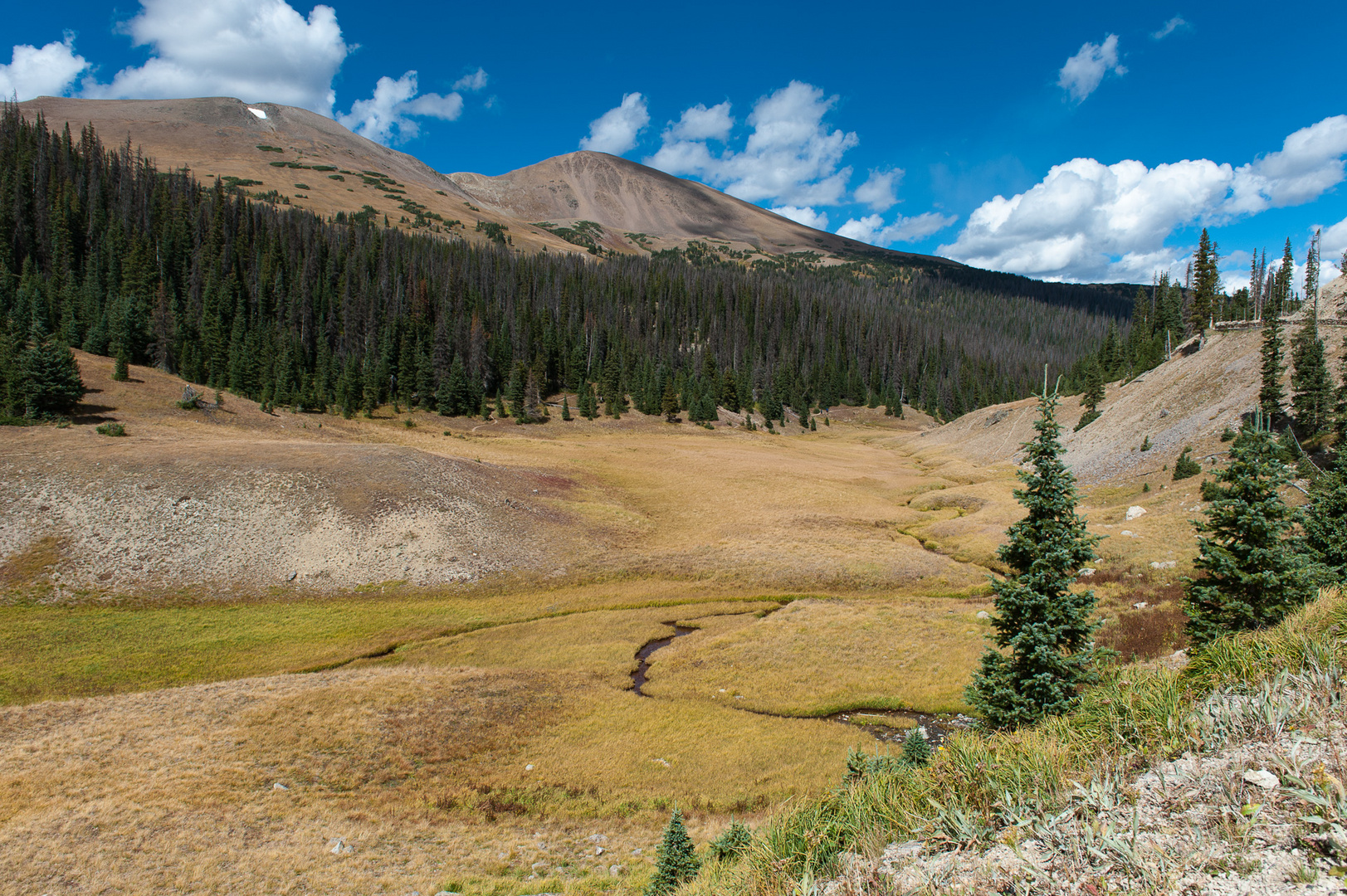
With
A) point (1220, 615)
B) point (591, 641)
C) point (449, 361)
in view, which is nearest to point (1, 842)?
point (591, 641)

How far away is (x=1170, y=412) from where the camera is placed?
62062 mm

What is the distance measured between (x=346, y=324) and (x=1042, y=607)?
128715mm

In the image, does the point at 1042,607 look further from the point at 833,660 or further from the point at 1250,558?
the point at 833,660

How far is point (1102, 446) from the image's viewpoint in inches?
2618

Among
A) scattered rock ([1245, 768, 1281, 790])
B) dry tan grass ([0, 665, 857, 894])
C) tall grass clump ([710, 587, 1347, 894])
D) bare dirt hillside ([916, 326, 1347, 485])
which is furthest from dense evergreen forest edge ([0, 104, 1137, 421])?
scattered rock ([1245, 768, 1281, 790])

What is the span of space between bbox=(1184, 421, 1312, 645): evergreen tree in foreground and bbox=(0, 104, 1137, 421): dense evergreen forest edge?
71.0 m

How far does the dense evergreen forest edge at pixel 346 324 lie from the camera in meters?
84.4

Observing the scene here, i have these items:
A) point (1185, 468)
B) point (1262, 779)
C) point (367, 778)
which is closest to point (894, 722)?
point (367, 778)

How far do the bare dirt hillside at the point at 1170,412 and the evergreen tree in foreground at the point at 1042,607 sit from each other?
144 ft

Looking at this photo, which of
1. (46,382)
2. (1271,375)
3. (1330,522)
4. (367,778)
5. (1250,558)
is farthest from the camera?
(1271,375)

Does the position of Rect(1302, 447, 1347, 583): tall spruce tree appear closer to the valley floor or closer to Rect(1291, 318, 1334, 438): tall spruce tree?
the valley floor

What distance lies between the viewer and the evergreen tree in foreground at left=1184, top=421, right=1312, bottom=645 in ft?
49.4

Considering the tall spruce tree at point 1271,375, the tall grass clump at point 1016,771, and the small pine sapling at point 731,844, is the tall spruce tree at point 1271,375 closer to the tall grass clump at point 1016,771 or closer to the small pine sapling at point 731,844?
the tall grass clump at point 1016,771

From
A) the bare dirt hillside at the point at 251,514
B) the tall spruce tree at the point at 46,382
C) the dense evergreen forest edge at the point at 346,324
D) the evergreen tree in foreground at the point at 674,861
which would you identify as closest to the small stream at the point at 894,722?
the evergreen tree in foreground at the point at 674,861
